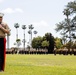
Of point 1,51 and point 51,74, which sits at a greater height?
point 1,51

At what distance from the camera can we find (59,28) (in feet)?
340

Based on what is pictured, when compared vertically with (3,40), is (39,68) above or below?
below

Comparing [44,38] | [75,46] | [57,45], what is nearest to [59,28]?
[75,46]

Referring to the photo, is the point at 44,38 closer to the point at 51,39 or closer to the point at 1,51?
the point at 51,39

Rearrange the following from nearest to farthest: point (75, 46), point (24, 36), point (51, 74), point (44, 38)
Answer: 1. point (51, 74)
2. point (75, 46)
3. point (44, 38)
4. point (24, 36)

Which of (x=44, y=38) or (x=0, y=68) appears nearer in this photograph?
(x=0, y=68)

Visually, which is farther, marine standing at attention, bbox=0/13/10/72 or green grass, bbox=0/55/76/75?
green grass, bbox=0/55/76/75

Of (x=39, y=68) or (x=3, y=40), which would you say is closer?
Result: (x=3, y=40)

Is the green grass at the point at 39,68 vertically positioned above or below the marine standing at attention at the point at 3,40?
below

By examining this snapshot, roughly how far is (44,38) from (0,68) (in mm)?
141380

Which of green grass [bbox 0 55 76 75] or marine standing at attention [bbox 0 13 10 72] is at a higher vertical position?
marine standing at attention [bbox 0 13 10 72]

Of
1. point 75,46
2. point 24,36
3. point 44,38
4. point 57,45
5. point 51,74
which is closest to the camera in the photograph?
point 51,74

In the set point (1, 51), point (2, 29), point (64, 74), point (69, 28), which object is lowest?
point (64, 74)

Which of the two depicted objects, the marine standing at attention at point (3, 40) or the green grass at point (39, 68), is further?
the green grass at point (39, 68)
